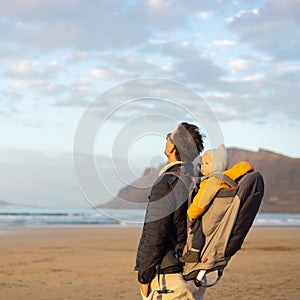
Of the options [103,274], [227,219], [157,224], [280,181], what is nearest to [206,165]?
[227,219]

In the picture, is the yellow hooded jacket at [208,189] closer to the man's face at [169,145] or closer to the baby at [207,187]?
the baby at [207,187]

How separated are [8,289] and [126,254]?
6.94 meters

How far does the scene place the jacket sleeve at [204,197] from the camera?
3.25 m

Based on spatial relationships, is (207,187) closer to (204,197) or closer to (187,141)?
(204,197)

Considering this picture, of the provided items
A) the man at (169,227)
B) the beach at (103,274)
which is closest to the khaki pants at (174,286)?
the man at (169,227)

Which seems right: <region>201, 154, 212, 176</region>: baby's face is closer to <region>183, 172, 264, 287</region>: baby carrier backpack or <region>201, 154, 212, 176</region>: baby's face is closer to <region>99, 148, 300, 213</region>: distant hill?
<region>183, 172, 264, 287</region>: baby carrier backpack

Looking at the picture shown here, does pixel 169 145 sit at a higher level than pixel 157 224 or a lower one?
higher

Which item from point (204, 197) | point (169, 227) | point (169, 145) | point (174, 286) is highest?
point (169, 145)

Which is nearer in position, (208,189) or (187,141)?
(208,189)

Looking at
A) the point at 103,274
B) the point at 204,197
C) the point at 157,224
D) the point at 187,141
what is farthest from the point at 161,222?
the point at 103,274

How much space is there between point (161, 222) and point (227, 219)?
379mm

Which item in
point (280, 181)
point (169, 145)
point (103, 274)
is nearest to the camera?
point (169, 145)

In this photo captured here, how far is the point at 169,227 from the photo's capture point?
3348 mm

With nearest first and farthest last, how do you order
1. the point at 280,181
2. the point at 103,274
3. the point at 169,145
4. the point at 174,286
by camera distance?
1. the point at 174,286
2. the point at 169,145
3. the point at 103,274
4. the point at 280,181
